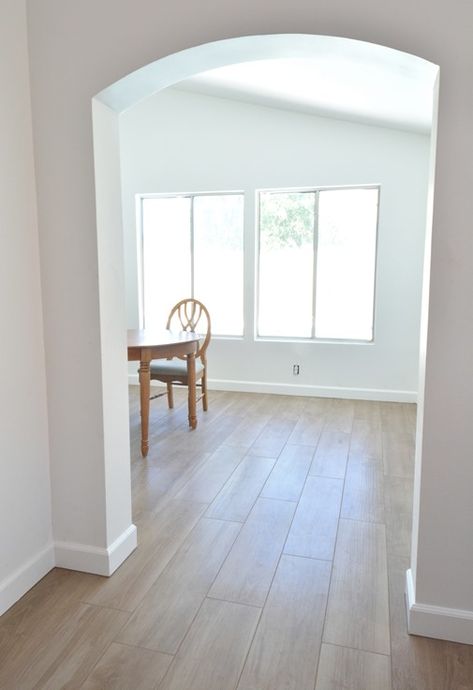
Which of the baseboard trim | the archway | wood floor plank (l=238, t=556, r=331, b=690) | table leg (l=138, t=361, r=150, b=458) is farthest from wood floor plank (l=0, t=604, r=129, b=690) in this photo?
table leg (l=138, t=361, r=150, b=458)

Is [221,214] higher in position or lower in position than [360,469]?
higher

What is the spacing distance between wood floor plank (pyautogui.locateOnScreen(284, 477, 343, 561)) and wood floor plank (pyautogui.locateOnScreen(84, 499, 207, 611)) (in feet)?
1.71

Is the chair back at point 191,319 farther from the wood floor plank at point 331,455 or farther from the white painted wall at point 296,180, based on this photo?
the wood floor plank at point 331,455

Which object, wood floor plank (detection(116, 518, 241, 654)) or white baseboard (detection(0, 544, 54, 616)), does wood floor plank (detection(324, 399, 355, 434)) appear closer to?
wood floor plank (detection(116, 518, 241, 654))

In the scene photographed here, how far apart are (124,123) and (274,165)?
1.74 metres

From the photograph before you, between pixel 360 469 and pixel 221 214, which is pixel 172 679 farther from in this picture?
pixel 221 214

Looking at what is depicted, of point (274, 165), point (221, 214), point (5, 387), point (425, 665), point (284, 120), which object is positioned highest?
point (284, 120)

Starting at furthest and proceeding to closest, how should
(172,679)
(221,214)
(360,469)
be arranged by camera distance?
(221,214) → (360,469) → (172,679)

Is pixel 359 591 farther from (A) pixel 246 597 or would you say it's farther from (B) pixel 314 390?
(B) pixel 314 390

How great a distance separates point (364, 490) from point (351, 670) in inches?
53.1

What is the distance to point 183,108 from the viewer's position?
491cm

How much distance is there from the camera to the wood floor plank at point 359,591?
1.63m

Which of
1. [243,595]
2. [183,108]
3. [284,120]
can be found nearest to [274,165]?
[284,120]

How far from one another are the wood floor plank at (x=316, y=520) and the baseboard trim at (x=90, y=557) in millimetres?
755
